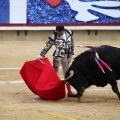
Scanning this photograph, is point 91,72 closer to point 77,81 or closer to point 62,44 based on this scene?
point 77,81

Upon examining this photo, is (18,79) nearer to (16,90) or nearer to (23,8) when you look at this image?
(16,90)

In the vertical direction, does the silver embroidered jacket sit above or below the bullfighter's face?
above

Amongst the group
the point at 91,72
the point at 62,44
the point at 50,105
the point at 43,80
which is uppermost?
the point at 62,44

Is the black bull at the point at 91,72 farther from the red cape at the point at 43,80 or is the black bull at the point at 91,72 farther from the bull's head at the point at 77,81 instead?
the red cape at the point at 43,80

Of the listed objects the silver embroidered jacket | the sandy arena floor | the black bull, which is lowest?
the sandy arena floor

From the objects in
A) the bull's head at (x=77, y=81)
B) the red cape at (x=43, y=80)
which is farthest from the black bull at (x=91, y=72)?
the red cape at (x=43, y=80)

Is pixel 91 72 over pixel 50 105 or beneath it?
over

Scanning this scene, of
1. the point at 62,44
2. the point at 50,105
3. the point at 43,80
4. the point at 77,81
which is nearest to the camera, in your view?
the point at 50,105

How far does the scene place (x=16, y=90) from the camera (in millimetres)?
12727

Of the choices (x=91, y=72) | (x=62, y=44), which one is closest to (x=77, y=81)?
(x=91, y=72)

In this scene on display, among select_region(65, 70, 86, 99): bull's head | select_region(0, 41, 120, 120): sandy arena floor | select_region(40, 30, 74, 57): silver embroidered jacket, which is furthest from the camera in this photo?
select_region(40, 30, 74, 57): silver embroidered jacket

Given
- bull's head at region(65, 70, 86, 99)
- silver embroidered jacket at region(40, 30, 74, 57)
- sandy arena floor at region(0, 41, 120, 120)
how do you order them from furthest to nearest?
silver embroidered jacket at region(40, 30, 74, 57) < bull's head at region(65, 70, 86, 99) < sandy arena floor at region(0, 41, 120, 120)

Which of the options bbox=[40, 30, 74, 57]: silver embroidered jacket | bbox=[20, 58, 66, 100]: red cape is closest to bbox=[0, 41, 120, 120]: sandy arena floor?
bbox=[20, 58, 66, 100]: red cape

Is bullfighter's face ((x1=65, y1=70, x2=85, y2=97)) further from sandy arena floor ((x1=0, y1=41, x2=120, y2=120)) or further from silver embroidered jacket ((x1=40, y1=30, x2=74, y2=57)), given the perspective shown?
silver embroidered jacket ((x1=40, y1=30, x2=74, y2=57))
